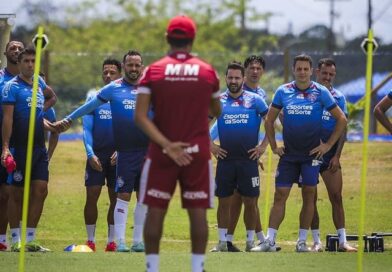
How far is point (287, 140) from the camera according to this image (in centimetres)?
1502

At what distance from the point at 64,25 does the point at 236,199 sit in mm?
52954

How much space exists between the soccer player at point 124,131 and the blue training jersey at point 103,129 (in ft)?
4.23

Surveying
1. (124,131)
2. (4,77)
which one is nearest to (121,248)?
(124,131)

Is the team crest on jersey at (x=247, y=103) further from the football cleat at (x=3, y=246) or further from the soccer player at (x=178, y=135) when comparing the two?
the soccer player at (x=178, y=135)

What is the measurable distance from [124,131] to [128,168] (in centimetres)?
46

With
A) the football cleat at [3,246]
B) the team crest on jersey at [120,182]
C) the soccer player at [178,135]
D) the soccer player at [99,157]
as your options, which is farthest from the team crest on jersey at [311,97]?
the soccer player at [178,135]

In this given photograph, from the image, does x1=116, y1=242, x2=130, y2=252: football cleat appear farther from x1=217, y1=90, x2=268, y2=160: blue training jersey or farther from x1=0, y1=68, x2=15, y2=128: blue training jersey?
x1=0, y1=68, x2=15, y2=128: blue training jersey

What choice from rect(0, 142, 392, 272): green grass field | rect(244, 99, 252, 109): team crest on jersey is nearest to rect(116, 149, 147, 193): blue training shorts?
rect(0, 142, 392, 272): green grass field

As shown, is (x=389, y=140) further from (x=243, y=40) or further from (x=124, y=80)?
(x=243, y=40)

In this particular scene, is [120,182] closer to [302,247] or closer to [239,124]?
[239,124]

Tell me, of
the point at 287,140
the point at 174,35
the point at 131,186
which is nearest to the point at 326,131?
the point at 287,140

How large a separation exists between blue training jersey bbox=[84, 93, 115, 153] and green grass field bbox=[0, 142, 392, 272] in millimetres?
1493

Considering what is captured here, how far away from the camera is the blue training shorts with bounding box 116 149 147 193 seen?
14.4 metres

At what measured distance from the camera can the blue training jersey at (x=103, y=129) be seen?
15773 mm
